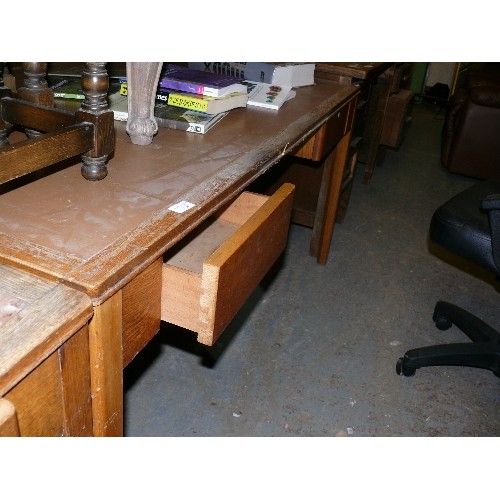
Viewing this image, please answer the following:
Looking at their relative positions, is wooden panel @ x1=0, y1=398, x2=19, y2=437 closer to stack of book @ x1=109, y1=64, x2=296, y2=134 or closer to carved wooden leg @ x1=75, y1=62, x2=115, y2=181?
carved wooden leg @ x1=75, y1=62, x2=115, y2=181

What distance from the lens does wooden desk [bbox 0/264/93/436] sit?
477mm

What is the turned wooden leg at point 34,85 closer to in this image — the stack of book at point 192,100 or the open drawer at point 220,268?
the stack of book at point 192,100

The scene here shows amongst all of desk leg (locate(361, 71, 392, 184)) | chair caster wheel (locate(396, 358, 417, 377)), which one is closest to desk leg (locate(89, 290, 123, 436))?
chair caster wheel (locate(396, 358, 417, 377))

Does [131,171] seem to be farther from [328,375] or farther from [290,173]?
[290,173]

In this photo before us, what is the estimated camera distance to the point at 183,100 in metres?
1.19

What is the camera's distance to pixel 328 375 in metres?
1.59

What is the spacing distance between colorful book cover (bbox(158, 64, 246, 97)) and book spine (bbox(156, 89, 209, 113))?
0.03 meters

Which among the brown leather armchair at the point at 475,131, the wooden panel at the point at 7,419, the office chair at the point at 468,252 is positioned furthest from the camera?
the brown leather armchair at the point at 475,131

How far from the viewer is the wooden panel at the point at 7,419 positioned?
1.48ft

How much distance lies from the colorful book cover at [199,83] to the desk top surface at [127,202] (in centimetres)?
11

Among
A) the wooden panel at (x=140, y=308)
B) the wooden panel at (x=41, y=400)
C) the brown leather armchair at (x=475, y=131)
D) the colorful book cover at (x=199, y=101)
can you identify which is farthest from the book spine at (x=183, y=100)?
the brown leather armchair at (x=475, y=131)

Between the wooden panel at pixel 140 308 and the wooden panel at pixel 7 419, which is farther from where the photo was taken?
the wooden panel at pixel 140 308
